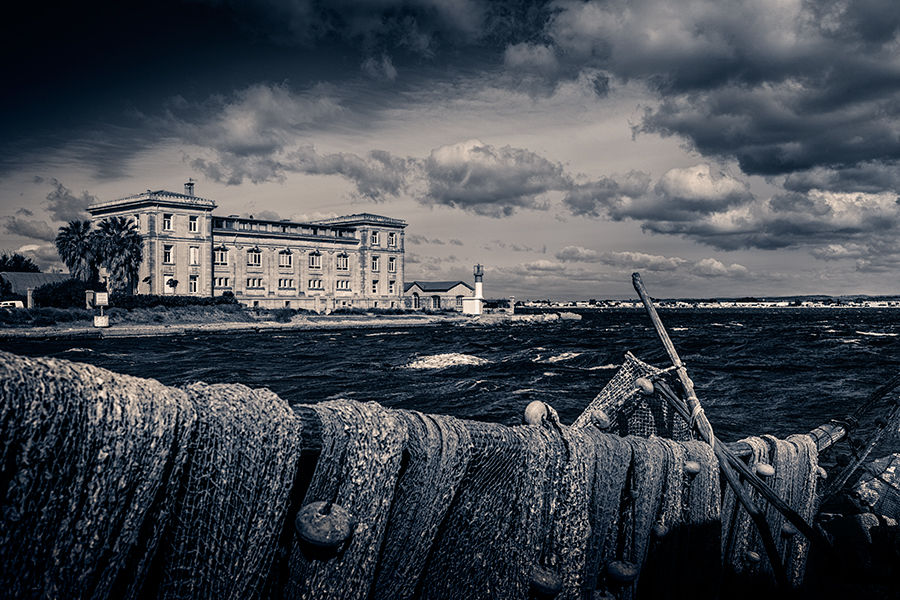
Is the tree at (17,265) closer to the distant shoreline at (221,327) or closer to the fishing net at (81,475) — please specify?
the distant shoreline at (221,327)

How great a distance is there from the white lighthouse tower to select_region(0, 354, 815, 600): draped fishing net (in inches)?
3384

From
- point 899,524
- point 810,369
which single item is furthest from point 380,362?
point 899,524

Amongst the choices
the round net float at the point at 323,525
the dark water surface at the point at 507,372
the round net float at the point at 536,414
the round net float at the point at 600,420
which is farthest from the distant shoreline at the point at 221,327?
the round net float at the point at 323,525

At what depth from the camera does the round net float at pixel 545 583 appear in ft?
9.18

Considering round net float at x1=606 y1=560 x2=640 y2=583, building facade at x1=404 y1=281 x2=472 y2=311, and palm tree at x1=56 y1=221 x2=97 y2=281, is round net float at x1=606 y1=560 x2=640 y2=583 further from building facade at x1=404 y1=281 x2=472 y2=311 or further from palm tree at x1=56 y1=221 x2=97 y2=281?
building facade at x1=404 y1=281 x2=472 y2=311

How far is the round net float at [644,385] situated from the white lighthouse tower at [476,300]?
84154 millimetres

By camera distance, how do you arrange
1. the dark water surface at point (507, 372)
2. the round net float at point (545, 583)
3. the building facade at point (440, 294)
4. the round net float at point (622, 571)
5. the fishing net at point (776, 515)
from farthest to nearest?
the building facade at point (440, 294) → the dark water surface at point (507, 372) → the fishing net at point (776, 515) → the round net float at point (622, 571) → the round net float at point (545, 583)

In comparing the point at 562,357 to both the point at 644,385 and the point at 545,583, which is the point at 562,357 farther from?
the point at 545,583

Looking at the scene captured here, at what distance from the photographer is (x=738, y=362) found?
28500 mm

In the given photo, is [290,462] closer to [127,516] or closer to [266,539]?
[266,539]

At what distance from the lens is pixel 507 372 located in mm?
24453

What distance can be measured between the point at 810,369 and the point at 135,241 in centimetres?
6560

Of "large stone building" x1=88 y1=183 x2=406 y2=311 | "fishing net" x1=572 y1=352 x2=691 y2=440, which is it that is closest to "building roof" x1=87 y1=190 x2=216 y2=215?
"large stone building" x1=88 y1=183 x2=406 y2=311

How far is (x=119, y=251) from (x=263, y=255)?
61.5 feet
